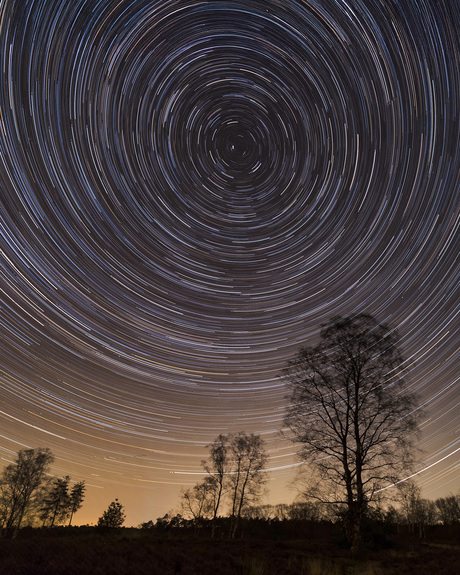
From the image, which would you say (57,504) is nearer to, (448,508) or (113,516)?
(113,516)

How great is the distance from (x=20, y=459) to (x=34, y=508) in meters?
8.24

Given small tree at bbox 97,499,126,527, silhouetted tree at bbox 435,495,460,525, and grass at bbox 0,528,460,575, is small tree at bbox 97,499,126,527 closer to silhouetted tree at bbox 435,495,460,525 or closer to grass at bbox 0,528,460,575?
grass at bbox 0,528,460,575

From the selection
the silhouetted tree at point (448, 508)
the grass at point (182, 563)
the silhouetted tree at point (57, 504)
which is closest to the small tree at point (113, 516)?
the silhouetted tree at point (57, 504)

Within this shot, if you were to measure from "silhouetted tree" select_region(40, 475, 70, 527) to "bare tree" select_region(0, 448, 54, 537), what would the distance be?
31.3ft

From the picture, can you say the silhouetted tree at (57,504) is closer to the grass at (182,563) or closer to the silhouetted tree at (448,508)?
the grass at (182,563)

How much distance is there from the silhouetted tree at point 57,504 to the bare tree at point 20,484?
9.54 meters

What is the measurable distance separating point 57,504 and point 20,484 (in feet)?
58.4

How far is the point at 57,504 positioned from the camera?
166 feet

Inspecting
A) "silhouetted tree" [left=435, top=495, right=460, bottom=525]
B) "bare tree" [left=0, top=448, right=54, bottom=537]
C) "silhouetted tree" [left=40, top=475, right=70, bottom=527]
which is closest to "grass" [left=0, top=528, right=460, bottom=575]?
"bare tree" [left=0, top=448, right=54, bottom=537]

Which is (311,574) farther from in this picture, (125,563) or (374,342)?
(374,342)

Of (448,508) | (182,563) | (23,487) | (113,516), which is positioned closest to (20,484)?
(23,487)

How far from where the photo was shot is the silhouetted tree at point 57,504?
48.3 m

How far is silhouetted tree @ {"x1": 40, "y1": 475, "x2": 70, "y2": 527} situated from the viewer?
4834cm

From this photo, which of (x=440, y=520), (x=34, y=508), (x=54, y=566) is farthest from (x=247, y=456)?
(x=440, y=520)
